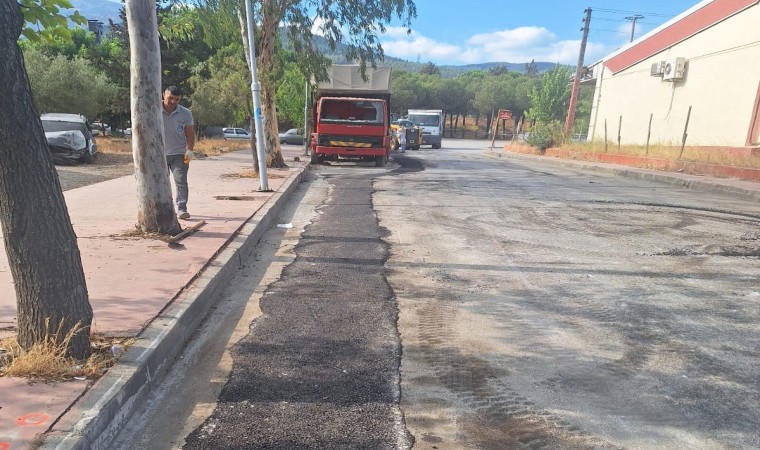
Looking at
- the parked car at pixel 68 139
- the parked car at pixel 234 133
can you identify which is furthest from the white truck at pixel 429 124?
the parked car at pixel 68 139

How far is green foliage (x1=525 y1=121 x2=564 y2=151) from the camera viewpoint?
92.6 feet

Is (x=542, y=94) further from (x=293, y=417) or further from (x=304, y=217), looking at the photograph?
(x=293, y=417)

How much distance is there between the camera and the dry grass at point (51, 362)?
280 cm

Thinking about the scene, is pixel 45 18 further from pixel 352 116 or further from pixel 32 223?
pixel 352 116

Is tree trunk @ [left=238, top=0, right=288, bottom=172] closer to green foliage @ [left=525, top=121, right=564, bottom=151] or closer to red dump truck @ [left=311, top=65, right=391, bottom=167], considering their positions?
red dump truck @ [left=311, top=65, right=391, bottom=167]

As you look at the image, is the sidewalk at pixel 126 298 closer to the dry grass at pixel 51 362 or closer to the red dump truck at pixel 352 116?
the dry grass at pixel 51 362

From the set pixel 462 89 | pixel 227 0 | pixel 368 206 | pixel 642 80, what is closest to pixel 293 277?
pixel 368 206

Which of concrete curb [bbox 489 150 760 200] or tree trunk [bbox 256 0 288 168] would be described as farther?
tree trunk [bbox 256 0 288 168]

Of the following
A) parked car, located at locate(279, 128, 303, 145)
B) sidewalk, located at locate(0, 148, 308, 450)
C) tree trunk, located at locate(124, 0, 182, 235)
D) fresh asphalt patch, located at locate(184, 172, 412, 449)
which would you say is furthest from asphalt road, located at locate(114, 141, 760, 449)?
parked car, located at locate(279, 128, 303, 145)

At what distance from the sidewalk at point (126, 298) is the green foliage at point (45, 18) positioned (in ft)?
6.39

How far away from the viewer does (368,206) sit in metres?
9.62

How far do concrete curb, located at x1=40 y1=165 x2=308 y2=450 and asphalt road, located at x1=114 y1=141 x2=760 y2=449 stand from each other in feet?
0.37

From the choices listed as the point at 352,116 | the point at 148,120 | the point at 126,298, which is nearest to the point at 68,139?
A: the point at 352,116

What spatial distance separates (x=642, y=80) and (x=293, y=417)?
27570mm
